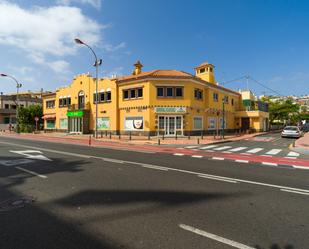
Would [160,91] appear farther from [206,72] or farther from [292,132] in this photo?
[292,132]

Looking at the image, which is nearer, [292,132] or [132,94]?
[292,132]

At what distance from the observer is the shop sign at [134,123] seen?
28375 mm

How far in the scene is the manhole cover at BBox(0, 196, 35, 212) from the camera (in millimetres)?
Result: 4641

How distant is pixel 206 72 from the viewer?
3772 cm

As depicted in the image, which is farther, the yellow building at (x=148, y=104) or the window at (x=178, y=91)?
the window at (x=178, y=91)

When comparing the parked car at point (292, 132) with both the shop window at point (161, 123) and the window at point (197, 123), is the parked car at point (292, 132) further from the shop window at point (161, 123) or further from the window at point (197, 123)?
the shop window at point (161, 123)

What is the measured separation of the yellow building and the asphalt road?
66.1 ft

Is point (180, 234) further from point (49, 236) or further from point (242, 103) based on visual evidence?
point (242, 103)

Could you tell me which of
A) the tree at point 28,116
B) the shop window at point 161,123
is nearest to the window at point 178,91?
the shop window at point 161,123

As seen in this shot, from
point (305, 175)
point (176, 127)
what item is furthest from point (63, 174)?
point (176, 127)

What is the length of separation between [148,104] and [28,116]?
95.7 feet

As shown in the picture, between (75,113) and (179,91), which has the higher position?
(179,91)

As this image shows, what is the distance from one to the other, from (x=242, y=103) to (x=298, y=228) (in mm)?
43799

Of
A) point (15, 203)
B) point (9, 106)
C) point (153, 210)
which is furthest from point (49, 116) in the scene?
point (153, 210)
